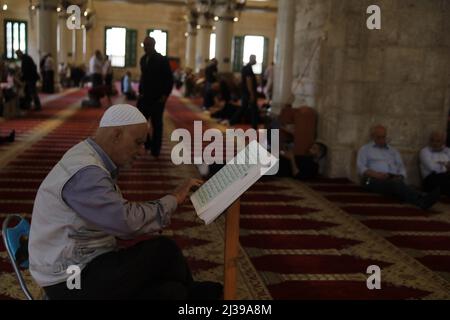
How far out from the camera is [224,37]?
65.4 feet

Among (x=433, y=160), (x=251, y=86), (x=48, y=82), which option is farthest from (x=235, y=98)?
(x=433, y=160)

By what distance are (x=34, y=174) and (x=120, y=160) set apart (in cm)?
440

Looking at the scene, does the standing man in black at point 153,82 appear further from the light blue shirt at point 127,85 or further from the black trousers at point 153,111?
the light blue shirt at point 127,85

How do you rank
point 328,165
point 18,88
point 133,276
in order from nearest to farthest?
point 133,276, point 328,165, point 18,88

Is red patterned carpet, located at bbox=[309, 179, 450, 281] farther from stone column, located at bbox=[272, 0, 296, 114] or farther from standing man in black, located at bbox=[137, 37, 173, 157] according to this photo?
stone column, located at bbox=[272, 0, 296, 114]

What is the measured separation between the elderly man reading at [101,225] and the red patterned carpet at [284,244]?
1051mm

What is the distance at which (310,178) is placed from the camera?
7051mm

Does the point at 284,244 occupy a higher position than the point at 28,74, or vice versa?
the point at 28,74

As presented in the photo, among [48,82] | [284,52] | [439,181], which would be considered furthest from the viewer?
[48,82]

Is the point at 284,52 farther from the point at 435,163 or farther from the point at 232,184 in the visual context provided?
the point at 232,184

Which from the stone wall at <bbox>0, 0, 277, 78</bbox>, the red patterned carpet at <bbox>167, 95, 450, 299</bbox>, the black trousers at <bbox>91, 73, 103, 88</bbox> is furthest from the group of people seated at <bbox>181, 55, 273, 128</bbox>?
the stone wall at <bbox>0, 0, 277, 78</bbox>

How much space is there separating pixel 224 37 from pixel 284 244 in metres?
16.2

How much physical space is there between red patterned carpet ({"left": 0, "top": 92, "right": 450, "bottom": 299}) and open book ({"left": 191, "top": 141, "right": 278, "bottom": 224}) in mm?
1160

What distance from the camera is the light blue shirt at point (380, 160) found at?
6383 millimetres
